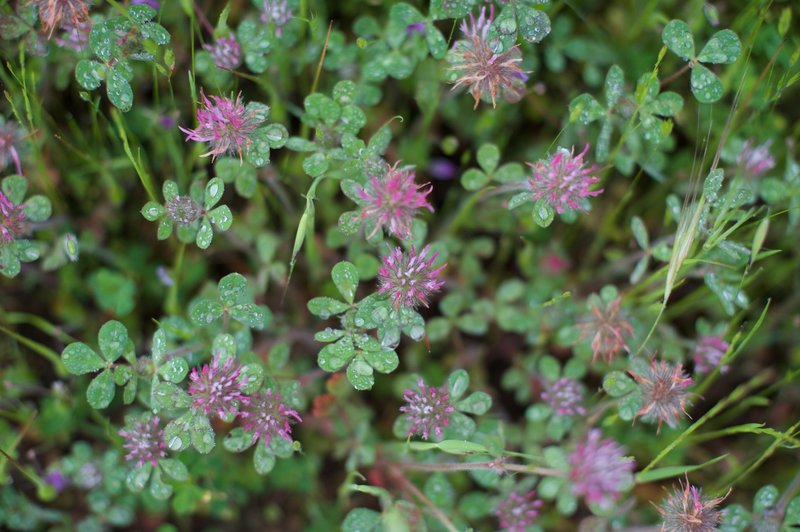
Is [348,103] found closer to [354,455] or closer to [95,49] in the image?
[95,49]

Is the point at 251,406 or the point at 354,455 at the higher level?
the point at 251,406

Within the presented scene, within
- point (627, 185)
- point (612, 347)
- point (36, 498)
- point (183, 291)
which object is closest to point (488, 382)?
point (612, 347)

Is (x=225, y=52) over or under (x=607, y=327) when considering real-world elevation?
over

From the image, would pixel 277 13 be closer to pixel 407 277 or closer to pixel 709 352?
pixel 407 277

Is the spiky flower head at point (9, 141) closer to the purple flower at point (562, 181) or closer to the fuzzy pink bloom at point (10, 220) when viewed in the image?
the fuzzy pink bloom at point (10, 220)

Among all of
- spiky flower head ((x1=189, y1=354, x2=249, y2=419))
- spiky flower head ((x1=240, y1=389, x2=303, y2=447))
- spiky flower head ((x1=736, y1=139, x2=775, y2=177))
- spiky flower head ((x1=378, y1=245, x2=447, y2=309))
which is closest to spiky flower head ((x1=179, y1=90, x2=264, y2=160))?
spiky flower head ((x1=378, y1=245, x2=447, y2=309))

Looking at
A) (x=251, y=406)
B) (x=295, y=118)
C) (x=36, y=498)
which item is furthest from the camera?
(x=295, y=118)

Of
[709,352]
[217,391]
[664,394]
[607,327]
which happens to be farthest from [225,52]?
[709,352]
